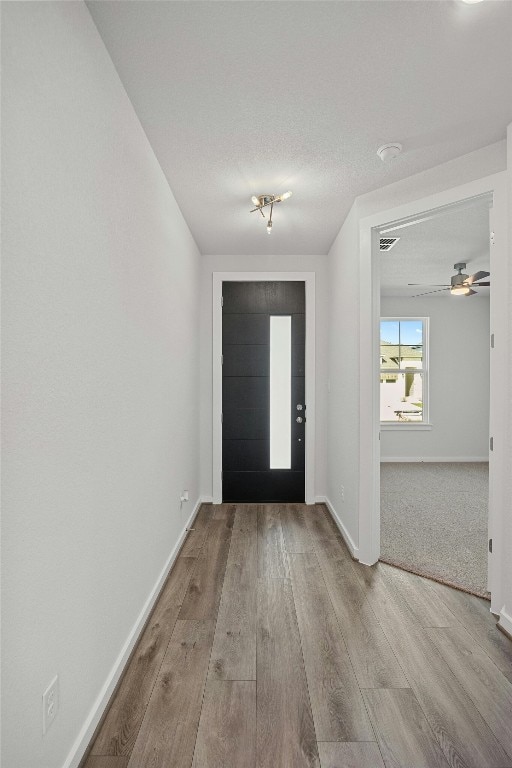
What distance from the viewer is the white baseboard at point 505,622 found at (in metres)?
2.07

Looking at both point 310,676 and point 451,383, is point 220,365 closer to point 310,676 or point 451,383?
point 310,676

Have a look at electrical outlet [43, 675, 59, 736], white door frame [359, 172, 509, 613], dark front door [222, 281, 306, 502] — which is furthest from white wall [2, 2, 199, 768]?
dark front door [222, 281, 306, 502]

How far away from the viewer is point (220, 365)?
4297mm

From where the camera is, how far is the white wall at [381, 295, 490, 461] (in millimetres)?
6406

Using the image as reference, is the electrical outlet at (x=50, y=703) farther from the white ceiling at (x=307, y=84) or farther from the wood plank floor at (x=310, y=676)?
the white ceiling at (x=307, y=84)

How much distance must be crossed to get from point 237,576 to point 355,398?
4.94 feet

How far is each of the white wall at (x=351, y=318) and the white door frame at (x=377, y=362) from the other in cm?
6

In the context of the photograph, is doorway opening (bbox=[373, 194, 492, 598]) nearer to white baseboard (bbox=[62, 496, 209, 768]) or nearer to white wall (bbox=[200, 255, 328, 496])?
white wall (bbox=[200, 255, 328, 496])

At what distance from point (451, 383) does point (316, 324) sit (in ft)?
11.0

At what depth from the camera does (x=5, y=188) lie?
0.96 m

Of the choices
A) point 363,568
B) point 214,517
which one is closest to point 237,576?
point 363,568

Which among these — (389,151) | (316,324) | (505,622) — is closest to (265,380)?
(316,324)

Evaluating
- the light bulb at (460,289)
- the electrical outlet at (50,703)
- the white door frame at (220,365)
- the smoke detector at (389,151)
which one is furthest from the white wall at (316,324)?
the electrical outlet at (50,703)

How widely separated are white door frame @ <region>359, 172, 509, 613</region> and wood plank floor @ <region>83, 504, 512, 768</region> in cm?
39
